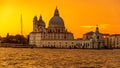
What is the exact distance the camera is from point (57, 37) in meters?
142

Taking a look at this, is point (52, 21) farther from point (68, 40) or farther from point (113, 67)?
point (113, 67)

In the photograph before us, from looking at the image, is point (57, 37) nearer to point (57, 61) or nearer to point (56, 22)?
point (56, 22)

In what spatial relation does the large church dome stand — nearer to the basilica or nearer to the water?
the basilica

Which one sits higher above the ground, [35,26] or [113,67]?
[35,26]

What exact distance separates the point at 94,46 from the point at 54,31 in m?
19.9

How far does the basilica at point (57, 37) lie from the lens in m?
130

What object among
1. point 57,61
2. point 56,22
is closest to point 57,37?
point 56,22

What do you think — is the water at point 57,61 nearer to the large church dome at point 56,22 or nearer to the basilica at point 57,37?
the basilica at point 57,37

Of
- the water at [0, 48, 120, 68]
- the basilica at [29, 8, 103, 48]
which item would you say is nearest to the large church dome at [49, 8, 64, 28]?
the basilica at [29, 8, 103, 48]

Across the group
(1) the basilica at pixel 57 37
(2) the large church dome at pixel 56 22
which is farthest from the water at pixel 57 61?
(2) the large church dome at pixel 56 22

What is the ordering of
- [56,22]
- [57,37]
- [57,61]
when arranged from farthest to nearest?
[56,22] < [57,37] < [57,61]

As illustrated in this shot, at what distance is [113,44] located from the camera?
15462 centimetres

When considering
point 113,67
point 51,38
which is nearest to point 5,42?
point 51,38

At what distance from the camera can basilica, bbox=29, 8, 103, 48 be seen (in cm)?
12950
